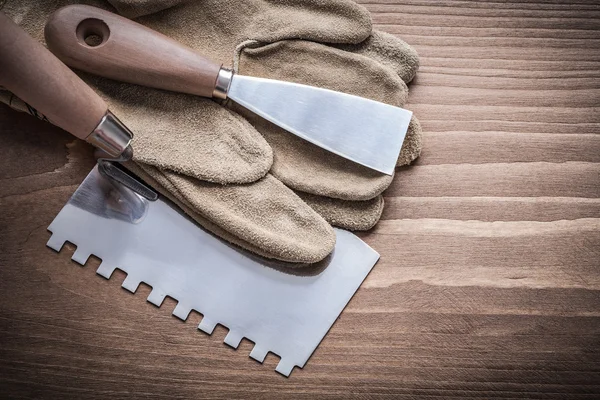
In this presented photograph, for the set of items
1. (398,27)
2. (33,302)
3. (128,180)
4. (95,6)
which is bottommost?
(33,302)

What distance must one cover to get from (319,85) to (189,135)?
169mm

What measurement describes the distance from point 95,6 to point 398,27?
1.26ft

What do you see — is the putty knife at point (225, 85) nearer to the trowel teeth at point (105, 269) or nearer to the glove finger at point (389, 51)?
the glove finger at point (389, 51)

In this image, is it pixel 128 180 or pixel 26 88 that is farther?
pixel 128 180

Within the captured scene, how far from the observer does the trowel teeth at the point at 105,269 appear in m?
0.68

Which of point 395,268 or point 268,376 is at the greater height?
point 395,268

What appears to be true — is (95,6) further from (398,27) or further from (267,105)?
(398,27)

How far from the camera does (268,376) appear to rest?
2.24 ft

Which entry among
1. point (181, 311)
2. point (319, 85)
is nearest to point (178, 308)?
point (181, 311)

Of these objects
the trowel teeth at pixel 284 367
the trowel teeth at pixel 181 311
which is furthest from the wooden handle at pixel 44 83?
the trowel teeth at pixel 284 367

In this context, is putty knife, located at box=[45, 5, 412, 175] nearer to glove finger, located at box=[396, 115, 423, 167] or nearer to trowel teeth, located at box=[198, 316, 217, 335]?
glove finger, located at box=[396, 115, 423, 167]

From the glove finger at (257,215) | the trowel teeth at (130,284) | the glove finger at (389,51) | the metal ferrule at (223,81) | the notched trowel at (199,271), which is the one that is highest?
the glove finger at (389,51)

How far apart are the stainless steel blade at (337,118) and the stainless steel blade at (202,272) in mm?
137

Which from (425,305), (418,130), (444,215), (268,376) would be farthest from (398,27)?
(268,376)
